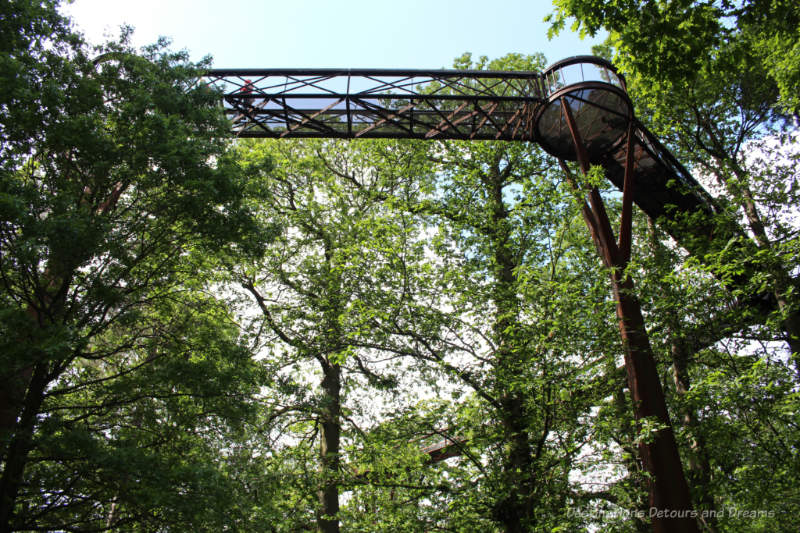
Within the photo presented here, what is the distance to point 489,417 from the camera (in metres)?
10.2

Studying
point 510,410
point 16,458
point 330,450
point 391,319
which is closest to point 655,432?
point 510,410

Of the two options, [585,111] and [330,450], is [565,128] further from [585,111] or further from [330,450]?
[330,450]

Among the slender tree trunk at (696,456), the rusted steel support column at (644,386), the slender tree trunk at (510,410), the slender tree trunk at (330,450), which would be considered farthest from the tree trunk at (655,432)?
the slender tree trunk at (330,450)

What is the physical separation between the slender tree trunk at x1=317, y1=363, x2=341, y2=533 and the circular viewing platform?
8219mm

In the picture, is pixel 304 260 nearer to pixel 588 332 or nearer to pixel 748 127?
pixel 588 332

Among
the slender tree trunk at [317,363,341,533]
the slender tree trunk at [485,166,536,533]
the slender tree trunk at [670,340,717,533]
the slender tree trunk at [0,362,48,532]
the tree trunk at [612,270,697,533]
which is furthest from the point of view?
the slender tree trunk at [317,363,341,533]

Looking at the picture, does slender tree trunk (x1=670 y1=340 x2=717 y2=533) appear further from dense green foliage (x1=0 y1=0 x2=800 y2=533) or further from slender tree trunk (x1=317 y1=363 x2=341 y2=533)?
slender tree trunk (x1=317 y1=363 x2=341 y2=533)

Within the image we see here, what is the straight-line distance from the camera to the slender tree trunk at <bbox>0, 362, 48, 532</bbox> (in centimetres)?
636

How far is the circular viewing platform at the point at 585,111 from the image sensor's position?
973 centimetres

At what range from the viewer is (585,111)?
10.3 m

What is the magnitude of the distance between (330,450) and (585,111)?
10827 millimetres

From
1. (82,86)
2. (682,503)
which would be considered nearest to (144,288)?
(82,86)

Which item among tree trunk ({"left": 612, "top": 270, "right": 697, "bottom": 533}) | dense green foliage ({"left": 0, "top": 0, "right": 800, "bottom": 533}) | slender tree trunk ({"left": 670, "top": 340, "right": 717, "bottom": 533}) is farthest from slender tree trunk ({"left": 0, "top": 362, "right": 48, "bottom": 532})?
slender tree trunk ({"left": 670, "top": 340, "right": 717, "bottom": 533})

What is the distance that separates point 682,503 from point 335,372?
32.2 ft
